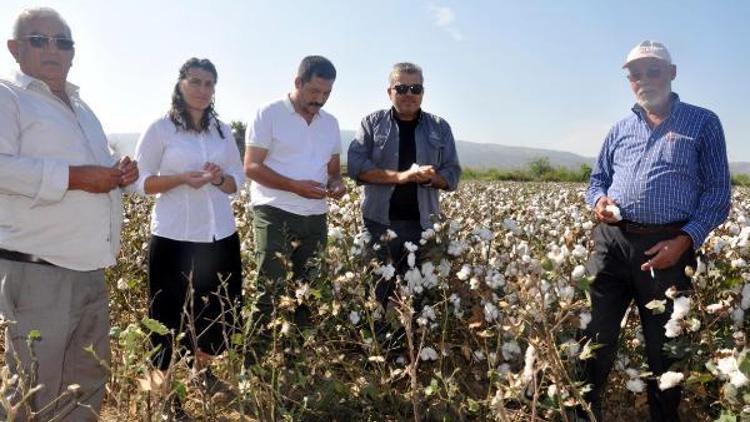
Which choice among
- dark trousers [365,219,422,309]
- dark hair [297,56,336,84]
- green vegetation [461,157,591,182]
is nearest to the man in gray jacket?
dark trousers [365,219,422,309]

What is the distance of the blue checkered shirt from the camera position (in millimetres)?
2549

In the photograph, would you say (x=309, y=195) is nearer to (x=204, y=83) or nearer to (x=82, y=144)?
(x=204, y=83)

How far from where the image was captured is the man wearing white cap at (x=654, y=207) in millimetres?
2555

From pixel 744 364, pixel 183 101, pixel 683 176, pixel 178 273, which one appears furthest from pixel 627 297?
pixel 183 101

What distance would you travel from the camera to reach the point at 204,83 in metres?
2.85

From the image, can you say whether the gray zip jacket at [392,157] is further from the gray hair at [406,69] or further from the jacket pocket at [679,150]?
the jacket pocket at [679,150]

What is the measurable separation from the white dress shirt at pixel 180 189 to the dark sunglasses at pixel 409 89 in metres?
1.16

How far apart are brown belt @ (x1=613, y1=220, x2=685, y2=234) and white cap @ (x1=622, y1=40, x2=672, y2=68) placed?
73 centimetres

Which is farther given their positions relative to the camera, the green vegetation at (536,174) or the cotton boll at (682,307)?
the green vegetation at (536,174)

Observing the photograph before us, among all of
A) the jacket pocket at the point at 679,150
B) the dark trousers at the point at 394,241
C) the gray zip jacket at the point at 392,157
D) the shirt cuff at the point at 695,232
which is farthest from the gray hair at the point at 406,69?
the shirt cuff at the point at 695,232

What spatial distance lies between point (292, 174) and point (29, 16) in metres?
1.49

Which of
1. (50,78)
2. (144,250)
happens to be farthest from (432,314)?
(144,250)

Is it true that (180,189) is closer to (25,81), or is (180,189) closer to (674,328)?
(25,81)

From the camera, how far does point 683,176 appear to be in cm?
256
